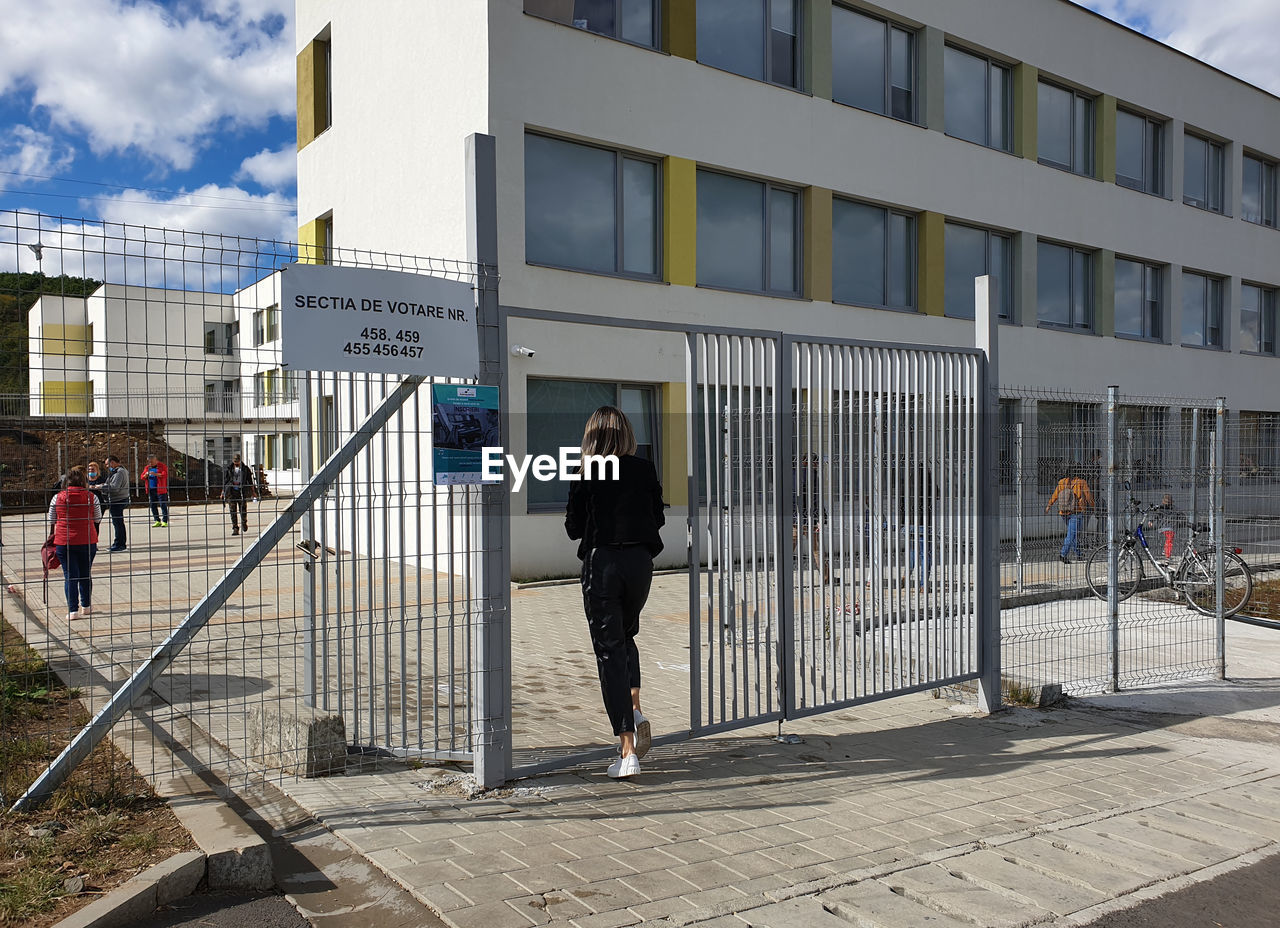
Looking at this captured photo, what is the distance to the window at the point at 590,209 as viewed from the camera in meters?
14.1

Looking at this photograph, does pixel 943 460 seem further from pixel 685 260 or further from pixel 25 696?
pixel 685 260

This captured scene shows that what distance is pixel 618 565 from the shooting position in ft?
16.8

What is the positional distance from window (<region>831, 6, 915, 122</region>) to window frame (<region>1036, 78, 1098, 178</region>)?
398cm

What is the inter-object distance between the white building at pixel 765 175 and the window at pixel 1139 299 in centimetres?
8

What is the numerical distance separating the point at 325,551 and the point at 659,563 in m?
10.7

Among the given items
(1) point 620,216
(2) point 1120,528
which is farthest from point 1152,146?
(2) point 1120,528

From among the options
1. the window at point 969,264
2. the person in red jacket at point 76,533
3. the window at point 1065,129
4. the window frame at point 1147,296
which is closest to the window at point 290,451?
the person in red jacket at point 76,533

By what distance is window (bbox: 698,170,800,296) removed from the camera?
15.8m

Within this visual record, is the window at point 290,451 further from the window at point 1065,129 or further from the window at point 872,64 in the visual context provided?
the window at point 1065,129

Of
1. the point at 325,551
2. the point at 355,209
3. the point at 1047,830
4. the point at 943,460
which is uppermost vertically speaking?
the point at 355,209

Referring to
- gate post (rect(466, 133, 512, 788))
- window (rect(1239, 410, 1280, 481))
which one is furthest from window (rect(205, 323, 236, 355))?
window (rect(1239, 410, 1280, 481))

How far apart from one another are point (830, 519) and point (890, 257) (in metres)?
13.3

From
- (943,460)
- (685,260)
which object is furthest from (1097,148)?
(943,460)

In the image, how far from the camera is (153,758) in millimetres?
5129
